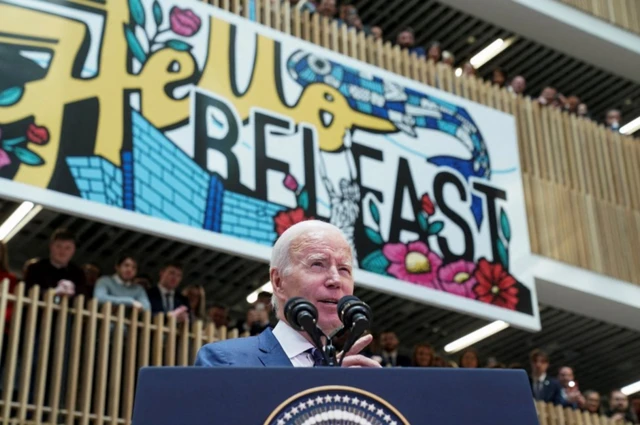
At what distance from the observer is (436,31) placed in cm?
1634

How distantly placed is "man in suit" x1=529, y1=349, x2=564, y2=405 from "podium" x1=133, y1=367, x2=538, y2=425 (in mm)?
9627

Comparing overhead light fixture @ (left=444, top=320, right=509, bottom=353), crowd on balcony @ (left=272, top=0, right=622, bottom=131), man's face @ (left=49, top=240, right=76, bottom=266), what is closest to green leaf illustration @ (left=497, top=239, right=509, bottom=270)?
overhead light fixture @ (left=444, top=320, right=509, bottom=353)

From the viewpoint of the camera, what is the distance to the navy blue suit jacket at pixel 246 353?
10.4 feet

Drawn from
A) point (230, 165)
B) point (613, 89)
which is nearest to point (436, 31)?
point (613, 89)

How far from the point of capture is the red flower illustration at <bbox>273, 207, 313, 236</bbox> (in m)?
10.5

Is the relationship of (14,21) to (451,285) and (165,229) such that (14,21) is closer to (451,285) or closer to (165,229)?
(165,229)

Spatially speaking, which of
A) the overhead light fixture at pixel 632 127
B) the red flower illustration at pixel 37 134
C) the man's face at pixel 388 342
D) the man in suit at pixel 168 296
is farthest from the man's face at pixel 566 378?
the overhead light fixture at pixel 632 127

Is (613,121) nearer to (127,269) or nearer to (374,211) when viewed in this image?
(374,211)

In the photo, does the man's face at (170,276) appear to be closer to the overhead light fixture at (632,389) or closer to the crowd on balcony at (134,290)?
the crowd on balcony at (134,290)

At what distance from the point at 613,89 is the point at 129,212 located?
410 inches

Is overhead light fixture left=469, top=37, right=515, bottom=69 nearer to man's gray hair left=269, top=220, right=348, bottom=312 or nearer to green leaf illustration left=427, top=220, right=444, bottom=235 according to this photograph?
green leaf illustration left=427, top=220, right=444, bottom=235

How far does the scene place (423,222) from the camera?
11781mm

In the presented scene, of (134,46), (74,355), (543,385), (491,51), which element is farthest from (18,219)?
(491,51)

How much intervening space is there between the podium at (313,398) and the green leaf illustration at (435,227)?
9.30 metres
